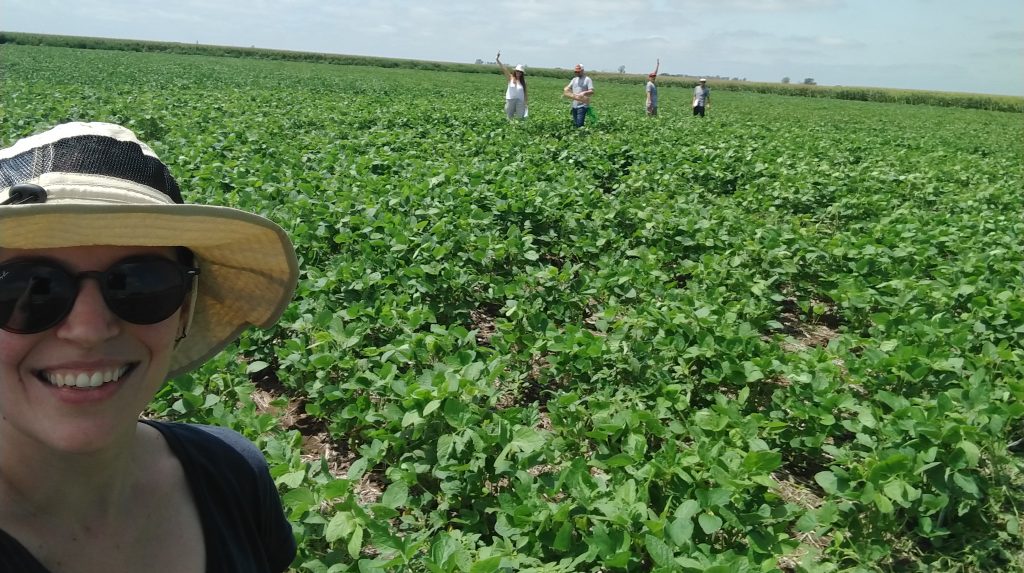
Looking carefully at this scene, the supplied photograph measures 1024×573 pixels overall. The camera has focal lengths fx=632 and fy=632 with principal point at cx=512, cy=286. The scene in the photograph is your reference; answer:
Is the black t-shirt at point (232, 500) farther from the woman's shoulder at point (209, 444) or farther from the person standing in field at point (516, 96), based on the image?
the person standing in field at point (516, 96)

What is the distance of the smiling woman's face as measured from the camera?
3.19 feet

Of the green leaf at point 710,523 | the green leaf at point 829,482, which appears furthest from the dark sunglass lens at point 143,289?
the green leaf at point 829,482

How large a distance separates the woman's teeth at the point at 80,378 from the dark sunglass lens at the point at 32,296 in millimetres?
75

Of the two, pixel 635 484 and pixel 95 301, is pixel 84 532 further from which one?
pixel 635 484

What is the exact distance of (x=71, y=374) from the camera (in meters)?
0.99

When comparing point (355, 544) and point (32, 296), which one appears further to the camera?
point (355, 544)

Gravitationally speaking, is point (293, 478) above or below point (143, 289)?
below

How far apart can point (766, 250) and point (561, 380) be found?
101 inches

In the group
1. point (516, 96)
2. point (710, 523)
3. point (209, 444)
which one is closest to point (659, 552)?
point (710, 523)

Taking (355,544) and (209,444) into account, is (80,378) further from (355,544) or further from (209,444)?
(355,544)

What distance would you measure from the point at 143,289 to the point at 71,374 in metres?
0.16

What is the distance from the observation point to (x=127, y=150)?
3.47 feet

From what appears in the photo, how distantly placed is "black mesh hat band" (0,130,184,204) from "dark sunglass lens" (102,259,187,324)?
0.14 metres

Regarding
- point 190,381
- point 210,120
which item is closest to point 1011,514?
point 190,381
